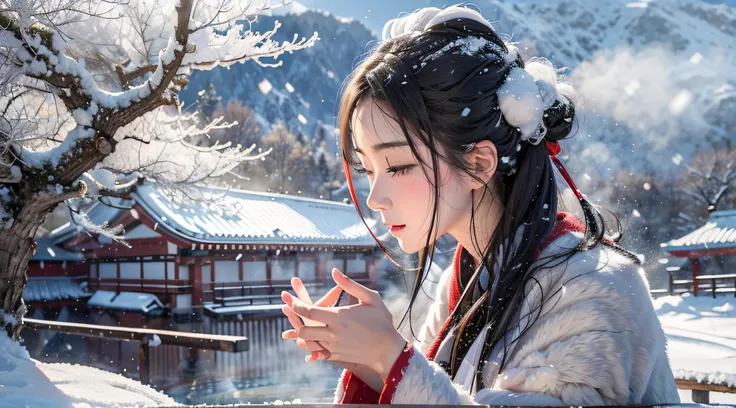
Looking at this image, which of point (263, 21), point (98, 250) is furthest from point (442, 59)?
point (263, 21)

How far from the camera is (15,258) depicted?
577 cm

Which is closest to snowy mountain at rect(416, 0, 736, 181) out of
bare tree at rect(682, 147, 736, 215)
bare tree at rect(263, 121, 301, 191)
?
bare tree at rect(682, 147, 736, 215)

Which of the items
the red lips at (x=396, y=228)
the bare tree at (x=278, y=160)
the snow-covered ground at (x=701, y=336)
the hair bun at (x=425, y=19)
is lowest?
the snow-covered ground at (x=701, y=336)

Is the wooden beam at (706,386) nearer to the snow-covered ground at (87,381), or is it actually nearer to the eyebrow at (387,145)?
the snow-covered ground at (87,381)

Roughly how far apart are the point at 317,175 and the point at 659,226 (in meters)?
23.4

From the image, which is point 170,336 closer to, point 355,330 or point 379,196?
point 379,196

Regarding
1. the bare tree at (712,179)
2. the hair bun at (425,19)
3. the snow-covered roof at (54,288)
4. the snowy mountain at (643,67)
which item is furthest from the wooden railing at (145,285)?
the snowy mountain at (643,67)

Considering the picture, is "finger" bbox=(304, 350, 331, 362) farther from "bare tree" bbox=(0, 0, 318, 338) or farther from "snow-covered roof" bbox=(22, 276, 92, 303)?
"snow-covered roof" bbox=(22, 276, 92, 303)

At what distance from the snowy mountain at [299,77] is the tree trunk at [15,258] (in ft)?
168

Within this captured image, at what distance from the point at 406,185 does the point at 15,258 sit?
5.79 meters

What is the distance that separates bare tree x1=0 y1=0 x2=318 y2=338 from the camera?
5.10 metres

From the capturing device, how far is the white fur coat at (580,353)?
1161mm

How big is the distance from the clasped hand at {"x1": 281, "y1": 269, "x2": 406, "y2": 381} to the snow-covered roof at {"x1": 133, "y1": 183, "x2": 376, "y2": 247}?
11213 millimetres

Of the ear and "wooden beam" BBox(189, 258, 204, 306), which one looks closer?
the ear
